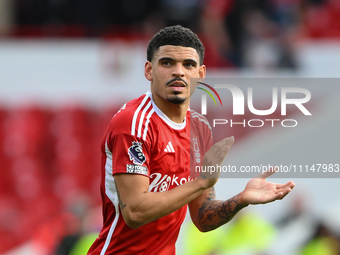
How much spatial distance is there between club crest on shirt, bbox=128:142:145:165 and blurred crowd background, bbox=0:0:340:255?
5547 mm

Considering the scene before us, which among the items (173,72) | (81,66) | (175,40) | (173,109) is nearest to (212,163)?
(173,109)

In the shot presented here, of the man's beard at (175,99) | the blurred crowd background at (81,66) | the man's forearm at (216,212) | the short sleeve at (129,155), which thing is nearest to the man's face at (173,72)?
the man's beard at (175,99)

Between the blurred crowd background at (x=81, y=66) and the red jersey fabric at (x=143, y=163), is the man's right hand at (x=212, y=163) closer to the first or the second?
the red jersey fabric at (x=143, y=163)

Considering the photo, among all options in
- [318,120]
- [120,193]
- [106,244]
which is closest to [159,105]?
[120,193]

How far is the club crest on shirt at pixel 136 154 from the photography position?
3152mm

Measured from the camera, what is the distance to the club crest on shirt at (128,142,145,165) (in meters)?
3.15

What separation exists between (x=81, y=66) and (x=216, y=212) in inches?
265

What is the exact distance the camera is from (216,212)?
3.62 meters

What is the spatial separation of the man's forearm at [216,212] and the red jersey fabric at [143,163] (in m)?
0.20

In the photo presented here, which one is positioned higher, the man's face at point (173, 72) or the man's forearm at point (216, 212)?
the man's face at point (173, 72)

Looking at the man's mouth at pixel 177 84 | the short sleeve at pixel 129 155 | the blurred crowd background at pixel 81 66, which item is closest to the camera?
the short sleeve at pixel 129 155

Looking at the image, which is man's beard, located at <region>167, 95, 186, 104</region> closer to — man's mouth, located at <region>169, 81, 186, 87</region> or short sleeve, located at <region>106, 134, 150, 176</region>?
man's mouth, located at <region>169, 81, 186, 87</region>

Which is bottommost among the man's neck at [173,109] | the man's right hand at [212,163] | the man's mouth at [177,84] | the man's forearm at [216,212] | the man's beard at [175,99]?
the man's forearm at [216,212]

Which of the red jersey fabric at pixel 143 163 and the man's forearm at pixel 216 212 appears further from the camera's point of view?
the man's forearm at pixel 216 212
